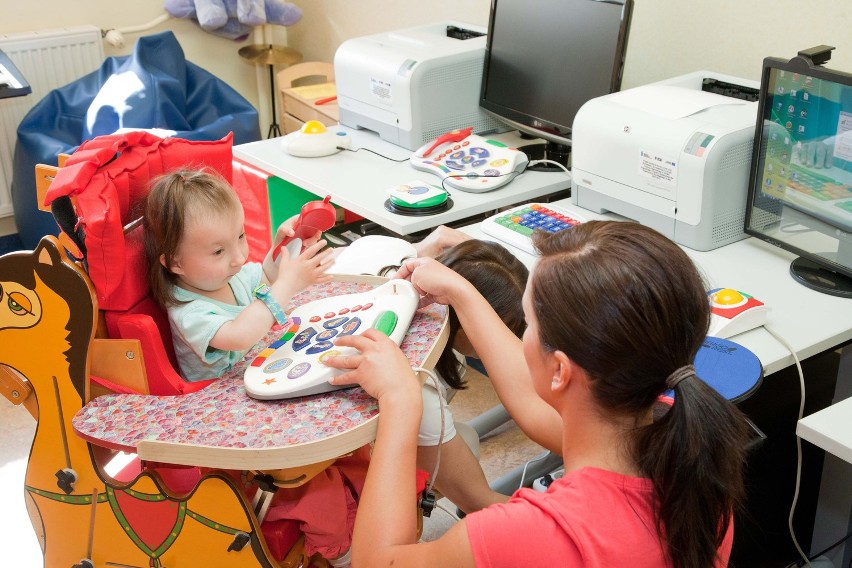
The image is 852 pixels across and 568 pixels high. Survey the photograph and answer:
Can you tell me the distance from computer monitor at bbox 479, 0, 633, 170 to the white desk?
134 mm

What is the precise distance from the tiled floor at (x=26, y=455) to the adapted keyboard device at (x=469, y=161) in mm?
664

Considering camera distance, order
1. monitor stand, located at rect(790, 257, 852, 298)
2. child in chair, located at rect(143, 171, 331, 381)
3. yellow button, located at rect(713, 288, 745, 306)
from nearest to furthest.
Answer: child in chair, located at rect(143, 171, 331, 381)
yellow button, located at rect(713, 288, 745, 306)
monitor stand, located at rect(790, 257, 852, 298)

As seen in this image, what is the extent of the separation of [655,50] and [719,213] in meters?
0.80

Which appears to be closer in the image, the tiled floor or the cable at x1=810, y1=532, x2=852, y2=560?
the cable at x1=810, y1=532, x2=852, y2=560

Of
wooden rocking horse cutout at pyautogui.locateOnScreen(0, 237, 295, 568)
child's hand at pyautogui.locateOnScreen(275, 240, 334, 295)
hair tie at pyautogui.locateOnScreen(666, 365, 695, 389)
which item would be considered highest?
hair tie at pyautogui.locateOnScreen(666, 365, 695, 389)

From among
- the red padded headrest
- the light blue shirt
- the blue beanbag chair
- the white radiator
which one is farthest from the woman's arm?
the white radiator

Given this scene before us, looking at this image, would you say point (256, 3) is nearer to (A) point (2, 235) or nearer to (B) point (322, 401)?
(A) point (2, 235)

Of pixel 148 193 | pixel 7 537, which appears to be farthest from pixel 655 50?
pixel 7 537

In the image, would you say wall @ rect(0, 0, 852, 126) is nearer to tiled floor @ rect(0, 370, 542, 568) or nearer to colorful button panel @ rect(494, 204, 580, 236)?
colorful button panel @ rect(494, 204, 580, 236)

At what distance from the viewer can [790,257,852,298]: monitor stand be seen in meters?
1.80

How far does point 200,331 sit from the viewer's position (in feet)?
4.55

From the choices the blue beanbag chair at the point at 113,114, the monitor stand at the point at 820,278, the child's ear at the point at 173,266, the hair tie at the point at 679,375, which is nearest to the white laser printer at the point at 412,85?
the blue beanbag chair at the point at 113,114

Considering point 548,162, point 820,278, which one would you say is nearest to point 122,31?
point 548,162

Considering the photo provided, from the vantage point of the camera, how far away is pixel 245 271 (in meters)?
1.61
